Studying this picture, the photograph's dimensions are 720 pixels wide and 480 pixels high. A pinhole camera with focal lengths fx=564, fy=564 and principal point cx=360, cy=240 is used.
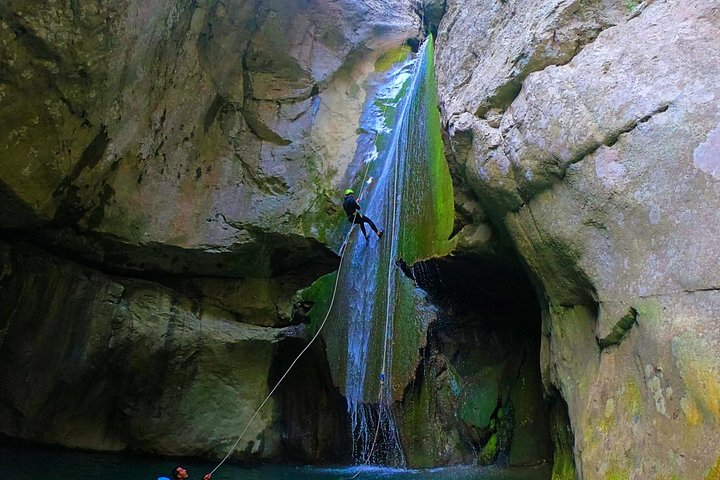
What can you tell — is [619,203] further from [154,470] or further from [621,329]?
[154,470]

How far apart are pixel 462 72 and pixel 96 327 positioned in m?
8.21

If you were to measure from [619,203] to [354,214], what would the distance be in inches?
285

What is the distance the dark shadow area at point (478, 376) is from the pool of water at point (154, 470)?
70cm

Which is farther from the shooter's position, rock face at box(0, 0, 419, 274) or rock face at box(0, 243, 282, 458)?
rock face at box(0, 243, 282, 458)

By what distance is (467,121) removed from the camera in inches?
314

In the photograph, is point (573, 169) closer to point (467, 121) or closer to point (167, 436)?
point (467, 121)

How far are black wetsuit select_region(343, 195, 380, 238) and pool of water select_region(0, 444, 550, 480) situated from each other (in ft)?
16.1

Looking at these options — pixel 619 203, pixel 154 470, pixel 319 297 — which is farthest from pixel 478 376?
pixel 619 203

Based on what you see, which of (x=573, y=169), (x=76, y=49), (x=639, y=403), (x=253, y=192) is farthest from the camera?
(x=253, y=192)

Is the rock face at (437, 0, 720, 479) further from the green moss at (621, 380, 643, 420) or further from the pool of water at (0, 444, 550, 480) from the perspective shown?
the pool of water at (0, 444, 550, 480)

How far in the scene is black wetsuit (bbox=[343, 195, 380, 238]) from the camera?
1180cm

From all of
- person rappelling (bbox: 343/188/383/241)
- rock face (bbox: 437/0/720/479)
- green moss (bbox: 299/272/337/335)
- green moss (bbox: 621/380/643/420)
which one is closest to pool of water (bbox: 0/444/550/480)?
green moss (bbox: 299/272/337/335)

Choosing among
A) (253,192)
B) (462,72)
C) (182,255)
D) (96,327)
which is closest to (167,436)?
Result: (96,327)

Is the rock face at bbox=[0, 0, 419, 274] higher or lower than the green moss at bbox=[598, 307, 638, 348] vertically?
higher
